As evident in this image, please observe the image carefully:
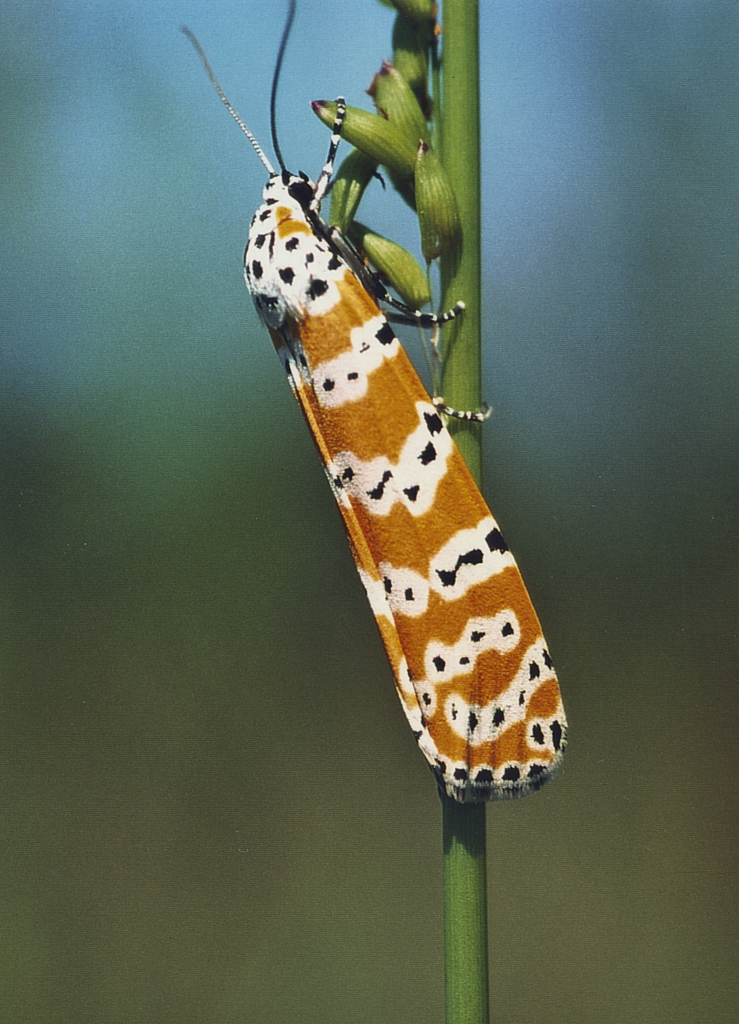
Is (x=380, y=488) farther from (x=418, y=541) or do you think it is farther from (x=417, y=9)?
(x=417, y=9)

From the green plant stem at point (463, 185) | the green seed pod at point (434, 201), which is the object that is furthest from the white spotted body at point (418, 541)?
the green seed pod at point (434, 201)

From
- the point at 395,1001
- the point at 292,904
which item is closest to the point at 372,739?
the point at 292,904

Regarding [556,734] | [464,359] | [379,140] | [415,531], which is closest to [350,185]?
[379,140]

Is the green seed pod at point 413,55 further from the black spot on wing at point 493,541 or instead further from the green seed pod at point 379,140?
the black spot on wing at point 493,541

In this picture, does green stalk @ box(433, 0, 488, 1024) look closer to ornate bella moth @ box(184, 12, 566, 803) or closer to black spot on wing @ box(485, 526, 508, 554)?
ornate bella moth @ box(184, 12, 566, 803)

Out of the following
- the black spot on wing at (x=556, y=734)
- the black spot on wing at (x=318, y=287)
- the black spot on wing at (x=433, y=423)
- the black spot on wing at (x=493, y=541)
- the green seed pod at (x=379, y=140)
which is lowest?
the black spot on wing at (x=556, y=734)
